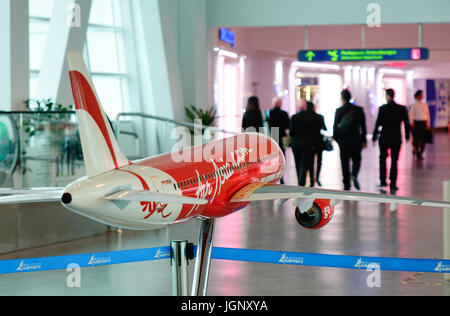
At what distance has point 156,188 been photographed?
4109 millimetres

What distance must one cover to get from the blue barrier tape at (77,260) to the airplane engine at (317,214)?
0.97 metres

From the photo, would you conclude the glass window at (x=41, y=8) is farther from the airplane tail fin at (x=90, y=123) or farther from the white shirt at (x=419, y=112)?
the airplane tail fin at (x=90, y=123)

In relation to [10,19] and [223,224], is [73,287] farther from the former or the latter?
[10,19]

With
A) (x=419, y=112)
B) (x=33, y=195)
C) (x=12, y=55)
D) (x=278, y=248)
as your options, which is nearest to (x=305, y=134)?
(x=278, y=248)

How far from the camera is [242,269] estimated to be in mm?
8250

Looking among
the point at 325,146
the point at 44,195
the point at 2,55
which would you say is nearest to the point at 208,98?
the point at 325,146

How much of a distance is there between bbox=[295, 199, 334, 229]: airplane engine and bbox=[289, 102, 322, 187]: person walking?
8675 millimetres

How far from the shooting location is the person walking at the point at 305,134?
13805mm

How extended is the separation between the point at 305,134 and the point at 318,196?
9.52m

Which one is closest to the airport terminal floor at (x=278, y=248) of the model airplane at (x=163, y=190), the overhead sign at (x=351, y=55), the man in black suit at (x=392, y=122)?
the man in black suit at (x=392, y=122)

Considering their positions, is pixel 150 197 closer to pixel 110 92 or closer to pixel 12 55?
pixel 12 55

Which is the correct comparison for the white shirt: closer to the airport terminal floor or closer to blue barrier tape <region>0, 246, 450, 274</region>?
the airport terminal floor

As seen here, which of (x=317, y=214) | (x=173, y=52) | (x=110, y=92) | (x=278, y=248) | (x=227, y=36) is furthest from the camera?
(x=227, y=36)
